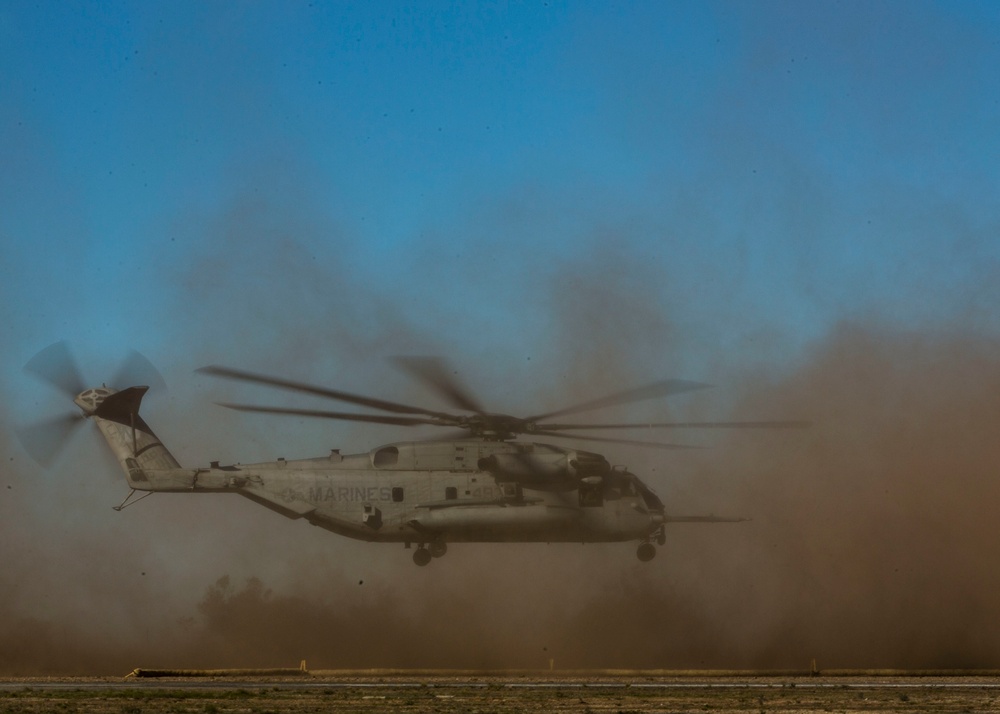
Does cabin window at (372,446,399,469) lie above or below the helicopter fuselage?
above

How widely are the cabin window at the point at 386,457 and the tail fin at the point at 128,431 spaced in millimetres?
5937

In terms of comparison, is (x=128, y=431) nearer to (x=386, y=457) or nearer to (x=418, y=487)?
(x=386, y=457)

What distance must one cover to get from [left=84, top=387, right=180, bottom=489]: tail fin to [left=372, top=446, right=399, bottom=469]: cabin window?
594cm

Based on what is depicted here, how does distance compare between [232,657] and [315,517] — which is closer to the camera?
[315,517]

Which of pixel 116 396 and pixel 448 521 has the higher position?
pixel 116 396

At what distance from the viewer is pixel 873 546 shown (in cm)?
4812

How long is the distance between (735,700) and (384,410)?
12.1m

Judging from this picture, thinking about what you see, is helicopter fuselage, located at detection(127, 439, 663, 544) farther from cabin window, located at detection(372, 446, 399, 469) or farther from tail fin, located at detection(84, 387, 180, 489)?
tail fin, located at detection(84, 387, 180, 489)

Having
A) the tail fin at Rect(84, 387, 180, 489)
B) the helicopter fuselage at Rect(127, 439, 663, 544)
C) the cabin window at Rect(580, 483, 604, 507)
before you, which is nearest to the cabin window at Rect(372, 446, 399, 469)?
the helicopter fuselage at Rect(127, 439, 663, 544)

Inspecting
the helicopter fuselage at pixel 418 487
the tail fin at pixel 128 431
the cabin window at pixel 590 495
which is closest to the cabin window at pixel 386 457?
the helicopter fuselage at pixel 418 487

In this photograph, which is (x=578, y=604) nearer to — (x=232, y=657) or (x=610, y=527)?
(x=610, y=527)

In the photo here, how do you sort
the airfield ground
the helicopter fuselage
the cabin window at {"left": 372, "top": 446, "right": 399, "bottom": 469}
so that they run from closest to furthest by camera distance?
the airfield ground < the helicopter fuselage < the cabin window at {"left": 372, "top": 446, "right": 399, "bottom": 469}

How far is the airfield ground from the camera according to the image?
29.6 meters

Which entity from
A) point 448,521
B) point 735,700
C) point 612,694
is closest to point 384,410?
point 448,521
